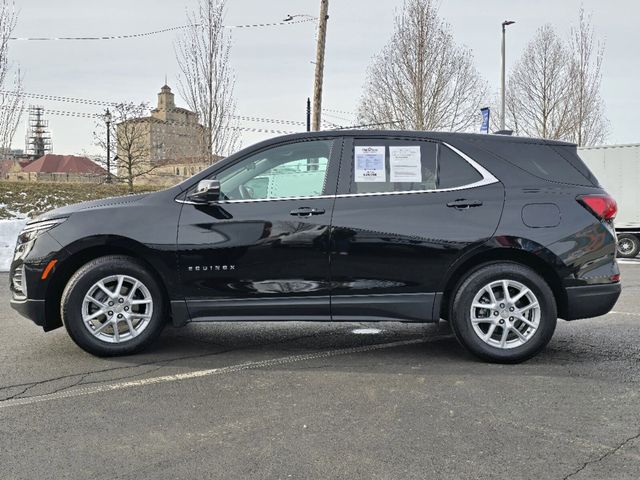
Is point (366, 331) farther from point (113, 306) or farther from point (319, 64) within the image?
point (319, 64)

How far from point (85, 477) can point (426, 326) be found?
3.80m

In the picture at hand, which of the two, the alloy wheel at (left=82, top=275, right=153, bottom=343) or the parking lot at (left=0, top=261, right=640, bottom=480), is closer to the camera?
the parking lot at (left=0, top=261, right=640, bottom=480)

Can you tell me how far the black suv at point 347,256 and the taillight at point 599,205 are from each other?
0.03 feet

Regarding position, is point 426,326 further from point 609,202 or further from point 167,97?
point 167,97

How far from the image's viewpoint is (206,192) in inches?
177

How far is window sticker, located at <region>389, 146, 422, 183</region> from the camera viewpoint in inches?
183

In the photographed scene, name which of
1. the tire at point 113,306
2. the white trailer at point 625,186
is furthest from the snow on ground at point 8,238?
the white trailer at point 625,186

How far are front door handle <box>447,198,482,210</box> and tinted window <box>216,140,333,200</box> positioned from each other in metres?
0.98

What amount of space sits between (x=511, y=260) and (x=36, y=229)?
3.60m

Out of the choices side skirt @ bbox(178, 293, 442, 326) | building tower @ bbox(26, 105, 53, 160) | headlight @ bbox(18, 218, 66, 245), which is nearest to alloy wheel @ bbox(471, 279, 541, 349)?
side skirt @ bbox(178, 293, 442, 326)

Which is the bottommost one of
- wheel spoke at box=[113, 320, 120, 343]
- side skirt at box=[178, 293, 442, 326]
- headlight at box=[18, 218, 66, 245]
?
wheel spoke at box=[113, 320, 120, 343]

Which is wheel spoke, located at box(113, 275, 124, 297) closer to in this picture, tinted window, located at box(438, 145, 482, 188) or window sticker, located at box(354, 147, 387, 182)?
window sticker, located at box(354, 147, 387, 182)

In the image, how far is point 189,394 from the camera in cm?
386

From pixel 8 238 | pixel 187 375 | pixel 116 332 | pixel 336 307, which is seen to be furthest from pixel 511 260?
pixel 8 238
